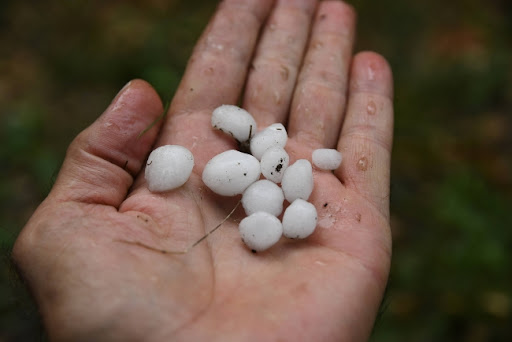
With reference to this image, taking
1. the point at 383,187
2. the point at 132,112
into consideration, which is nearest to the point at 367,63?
the point at 383,187

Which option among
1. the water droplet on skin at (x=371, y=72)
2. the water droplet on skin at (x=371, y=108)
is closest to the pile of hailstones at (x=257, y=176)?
the water droplet on skin at (x=371, y=108)

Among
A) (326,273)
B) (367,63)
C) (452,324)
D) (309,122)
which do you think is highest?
(367,63)

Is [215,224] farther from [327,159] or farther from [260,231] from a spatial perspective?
[327,159]

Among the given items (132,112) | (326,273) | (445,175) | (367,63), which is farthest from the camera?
(445,175)

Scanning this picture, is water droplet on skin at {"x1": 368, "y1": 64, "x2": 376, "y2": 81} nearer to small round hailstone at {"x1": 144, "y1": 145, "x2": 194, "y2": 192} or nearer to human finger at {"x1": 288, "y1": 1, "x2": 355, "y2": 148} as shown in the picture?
human finger at {"x1": 288, "y1": 1, "x2": 355, "y2": 148}

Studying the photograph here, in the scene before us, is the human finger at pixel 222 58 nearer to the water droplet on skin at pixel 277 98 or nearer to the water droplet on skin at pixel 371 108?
the water droplet on skin at pixel 277 98

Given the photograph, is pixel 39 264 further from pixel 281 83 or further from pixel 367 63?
pixel 367 63

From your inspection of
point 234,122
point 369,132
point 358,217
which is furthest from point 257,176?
point 369,132
